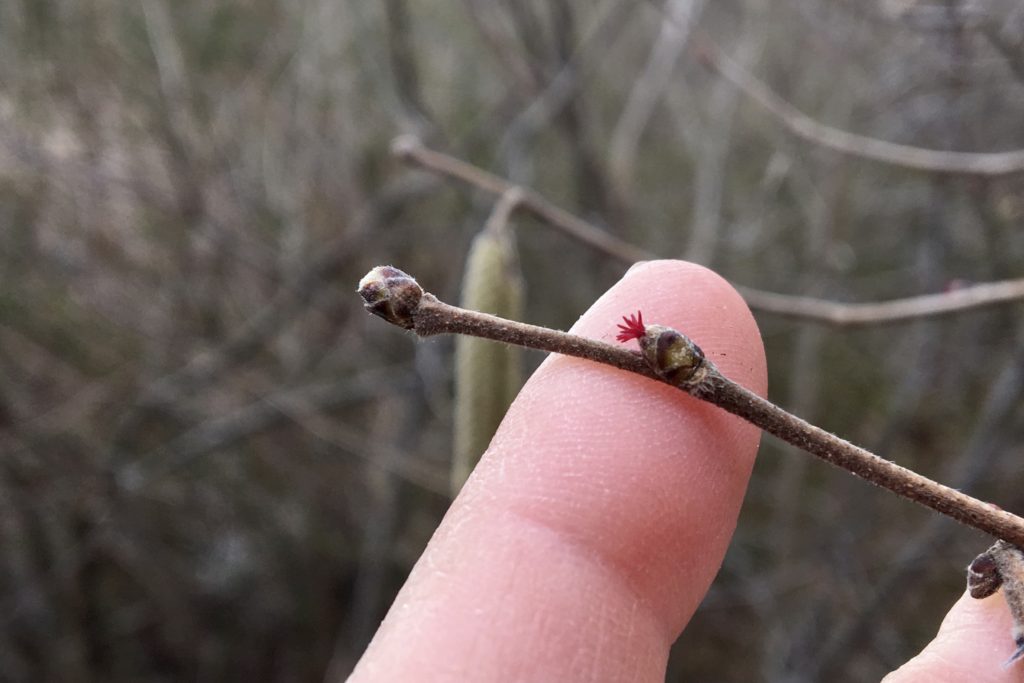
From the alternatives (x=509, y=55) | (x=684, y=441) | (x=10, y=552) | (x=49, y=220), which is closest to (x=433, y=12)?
(x=509, y=55)

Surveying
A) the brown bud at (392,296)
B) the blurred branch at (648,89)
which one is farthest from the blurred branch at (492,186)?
the blurred branch at (648,89)

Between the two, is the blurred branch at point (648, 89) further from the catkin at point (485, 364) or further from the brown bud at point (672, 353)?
the brown bud at point (672, 353)

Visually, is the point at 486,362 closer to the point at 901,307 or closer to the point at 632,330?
the point at 632,330

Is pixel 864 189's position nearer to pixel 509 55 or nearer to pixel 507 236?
pixel 509 55

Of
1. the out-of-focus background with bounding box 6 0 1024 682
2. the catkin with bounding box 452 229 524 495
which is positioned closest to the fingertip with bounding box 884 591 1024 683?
the catkin with bounding box 452 229 524 495

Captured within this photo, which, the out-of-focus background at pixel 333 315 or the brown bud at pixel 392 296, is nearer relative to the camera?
the brown bud at pixel 392 296

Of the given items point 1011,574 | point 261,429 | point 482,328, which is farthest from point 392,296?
point 261,429
